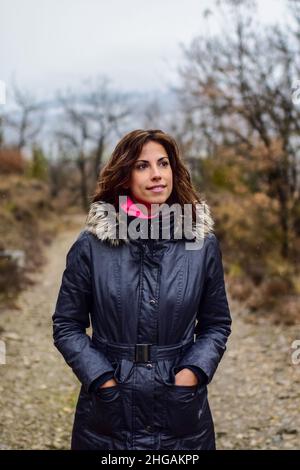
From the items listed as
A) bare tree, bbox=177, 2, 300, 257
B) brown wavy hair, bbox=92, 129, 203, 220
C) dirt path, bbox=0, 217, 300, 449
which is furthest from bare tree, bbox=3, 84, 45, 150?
brown wavy hair, bbox=92, 129, 203, 220

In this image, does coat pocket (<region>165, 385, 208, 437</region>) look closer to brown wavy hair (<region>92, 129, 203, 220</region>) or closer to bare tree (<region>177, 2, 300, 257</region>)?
brown wavy hair (<region>92, 129, 203, 220</region>)

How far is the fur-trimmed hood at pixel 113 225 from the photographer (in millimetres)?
2229

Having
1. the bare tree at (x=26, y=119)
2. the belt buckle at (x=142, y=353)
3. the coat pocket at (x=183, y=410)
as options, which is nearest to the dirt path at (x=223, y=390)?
the coat pocket at (x=183, y=410)

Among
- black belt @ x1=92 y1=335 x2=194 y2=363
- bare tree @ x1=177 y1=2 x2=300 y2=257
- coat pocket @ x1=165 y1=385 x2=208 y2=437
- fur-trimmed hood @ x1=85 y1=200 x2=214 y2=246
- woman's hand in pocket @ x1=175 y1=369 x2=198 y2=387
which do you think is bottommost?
coat pocket @ x1=165 y1=385 x2=208 y2=437

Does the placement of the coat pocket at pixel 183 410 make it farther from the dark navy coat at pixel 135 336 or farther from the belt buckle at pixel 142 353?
the belt buckle at pixel 142 353

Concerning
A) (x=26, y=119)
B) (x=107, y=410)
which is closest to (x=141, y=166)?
Answer: (x=107, y=410)

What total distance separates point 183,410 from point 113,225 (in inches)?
33.7

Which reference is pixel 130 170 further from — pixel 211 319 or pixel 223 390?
pixel 223 390

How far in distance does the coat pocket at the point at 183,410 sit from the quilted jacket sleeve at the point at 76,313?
0.30 m

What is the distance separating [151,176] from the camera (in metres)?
2.24

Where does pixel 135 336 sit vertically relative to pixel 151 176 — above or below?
below

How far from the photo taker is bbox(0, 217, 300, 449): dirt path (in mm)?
4715
